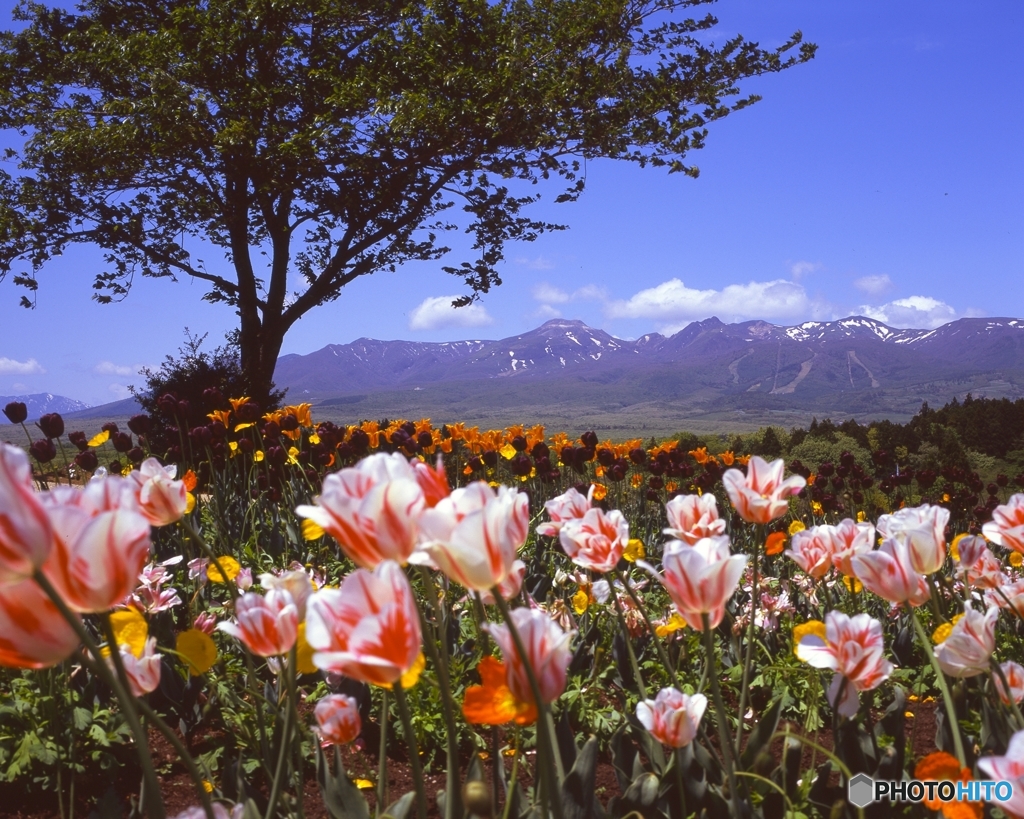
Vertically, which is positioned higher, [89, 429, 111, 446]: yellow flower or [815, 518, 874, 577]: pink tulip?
[89, 429, 111, 446]: yellow flower

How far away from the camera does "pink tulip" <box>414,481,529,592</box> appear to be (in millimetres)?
910

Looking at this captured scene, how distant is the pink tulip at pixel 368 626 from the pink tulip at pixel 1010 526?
1.28m

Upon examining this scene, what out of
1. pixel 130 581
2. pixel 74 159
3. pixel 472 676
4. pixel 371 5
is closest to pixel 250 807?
pixel 130 581

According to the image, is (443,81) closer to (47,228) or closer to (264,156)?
(264,156)

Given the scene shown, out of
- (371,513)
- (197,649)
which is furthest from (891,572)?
(197,649)

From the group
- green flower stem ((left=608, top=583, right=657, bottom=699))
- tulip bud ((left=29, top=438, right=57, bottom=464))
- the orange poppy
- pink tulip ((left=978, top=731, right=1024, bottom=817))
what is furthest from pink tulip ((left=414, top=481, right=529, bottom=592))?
tulip bud ((left=29, top=438, right=57, bottom=464))

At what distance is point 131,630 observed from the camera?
56.2 inches

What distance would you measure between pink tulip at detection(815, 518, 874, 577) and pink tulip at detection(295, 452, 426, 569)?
116cm

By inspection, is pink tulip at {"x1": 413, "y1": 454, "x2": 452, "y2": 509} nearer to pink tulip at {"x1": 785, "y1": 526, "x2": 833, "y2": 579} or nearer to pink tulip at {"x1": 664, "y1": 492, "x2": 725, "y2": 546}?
pink tulip at {"x1": 664, "y1": 492, "x2": 725, "y2": 546}

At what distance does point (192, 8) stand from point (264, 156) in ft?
8.71

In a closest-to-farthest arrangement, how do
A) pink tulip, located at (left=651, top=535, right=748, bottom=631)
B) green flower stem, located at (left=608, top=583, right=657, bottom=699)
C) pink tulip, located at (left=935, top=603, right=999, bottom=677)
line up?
1. pink tulip, located at (left=651, top=535, right=748, bottom=631)
2. pink tulip, located at (left=935, top=603, right=999, bottom=677)
3. green flower stem, located at (left=608, top=583, right=657, bottom=699)

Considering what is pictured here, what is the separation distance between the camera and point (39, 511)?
0.75 meters

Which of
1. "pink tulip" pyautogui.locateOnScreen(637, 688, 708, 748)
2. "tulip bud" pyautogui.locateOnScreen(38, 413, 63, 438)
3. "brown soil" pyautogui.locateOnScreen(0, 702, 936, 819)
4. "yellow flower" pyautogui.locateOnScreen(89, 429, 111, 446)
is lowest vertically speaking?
"brown soil" pyautogui.locateOnScreen(0, 702, 936, 819)

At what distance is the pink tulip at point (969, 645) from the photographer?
4.56 ft
